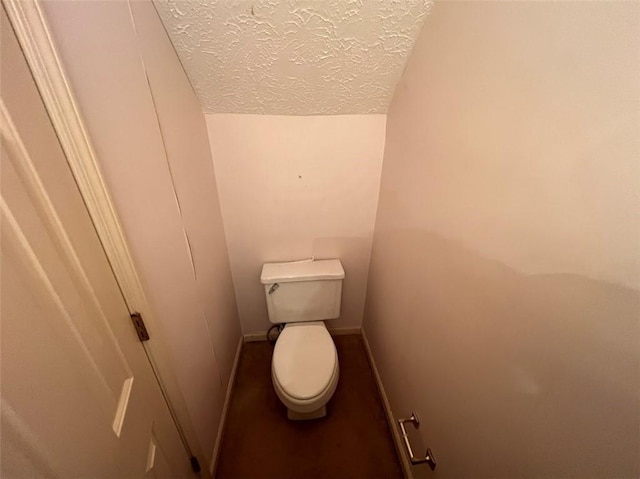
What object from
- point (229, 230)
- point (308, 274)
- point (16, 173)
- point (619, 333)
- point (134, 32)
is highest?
point (134, 32)

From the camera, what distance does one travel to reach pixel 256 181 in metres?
1.30

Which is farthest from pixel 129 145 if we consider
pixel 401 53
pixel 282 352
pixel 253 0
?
pixel 282 352

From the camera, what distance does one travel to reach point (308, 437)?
1319 mm

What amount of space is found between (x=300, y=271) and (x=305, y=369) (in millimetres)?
504

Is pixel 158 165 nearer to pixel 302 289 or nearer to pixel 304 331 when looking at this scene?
pixel 302 289

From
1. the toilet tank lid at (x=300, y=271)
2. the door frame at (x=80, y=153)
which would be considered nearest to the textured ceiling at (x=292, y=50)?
Result: the door frame at (x=80, y=153)

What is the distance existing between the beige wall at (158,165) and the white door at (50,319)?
0.33ft

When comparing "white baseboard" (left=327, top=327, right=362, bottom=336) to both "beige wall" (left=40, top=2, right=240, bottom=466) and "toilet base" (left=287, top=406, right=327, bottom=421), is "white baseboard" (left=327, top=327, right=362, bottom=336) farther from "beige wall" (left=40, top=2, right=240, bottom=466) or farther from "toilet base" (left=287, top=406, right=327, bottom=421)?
"beige wall" (left=40, top=2, right=240, bottom=466)

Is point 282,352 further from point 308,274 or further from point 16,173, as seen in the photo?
point 16,173

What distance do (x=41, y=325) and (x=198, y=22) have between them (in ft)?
3.00

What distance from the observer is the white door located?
13.1 inches

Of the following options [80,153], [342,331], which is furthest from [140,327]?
[342,331]

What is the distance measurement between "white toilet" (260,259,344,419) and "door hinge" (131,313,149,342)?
737 millimetres

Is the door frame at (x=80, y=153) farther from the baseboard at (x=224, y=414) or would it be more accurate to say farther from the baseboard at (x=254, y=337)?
the baseboard at (x=254, y=337)
